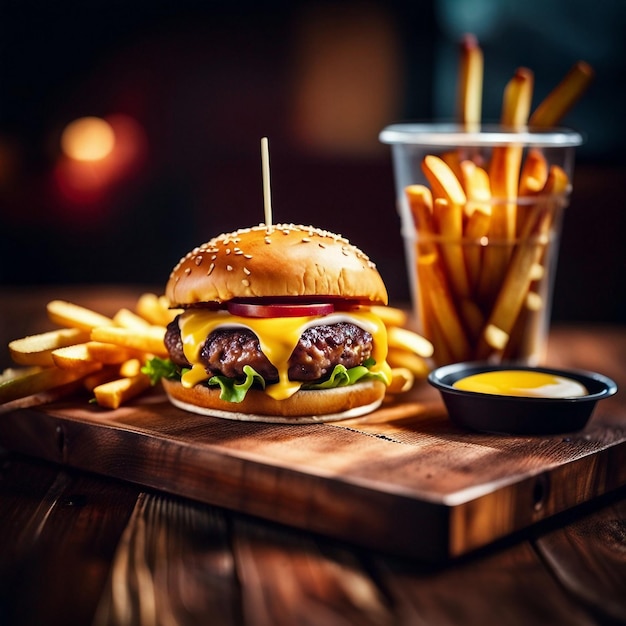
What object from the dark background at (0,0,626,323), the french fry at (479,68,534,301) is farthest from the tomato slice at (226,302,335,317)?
the dark background at (0,0,626,323)

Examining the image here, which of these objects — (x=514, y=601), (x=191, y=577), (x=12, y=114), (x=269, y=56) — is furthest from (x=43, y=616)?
(x=12, y=114)

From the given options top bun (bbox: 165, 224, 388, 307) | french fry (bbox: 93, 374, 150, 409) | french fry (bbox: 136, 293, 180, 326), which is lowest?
french fry (bbox: 93, 374, 150, 409)

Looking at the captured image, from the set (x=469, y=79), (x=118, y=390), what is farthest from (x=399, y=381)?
(x=469, y=79)

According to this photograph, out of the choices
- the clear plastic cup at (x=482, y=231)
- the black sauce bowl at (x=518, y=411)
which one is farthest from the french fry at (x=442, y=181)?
the black sauce bowl at (x=518, y=411)

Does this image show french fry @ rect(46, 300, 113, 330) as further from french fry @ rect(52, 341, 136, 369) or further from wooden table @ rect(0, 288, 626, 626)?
wooden table @ rect(0, 288, 626, 626)

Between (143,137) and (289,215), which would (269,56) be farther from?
(289,215)

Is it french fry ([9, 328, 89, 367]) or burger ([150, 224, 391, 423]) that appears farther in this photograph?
french fry ([9, 328, 89, 367])

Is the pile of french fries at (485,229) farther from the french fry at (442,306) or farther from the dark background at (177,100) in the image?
the dark background at (177,100)
